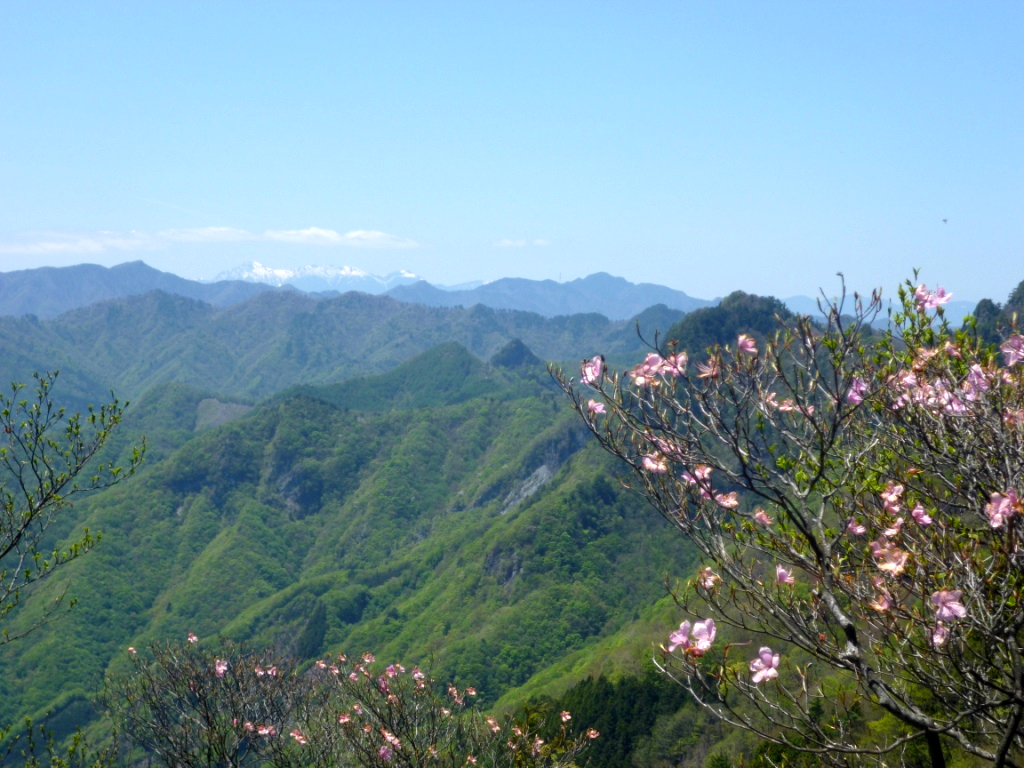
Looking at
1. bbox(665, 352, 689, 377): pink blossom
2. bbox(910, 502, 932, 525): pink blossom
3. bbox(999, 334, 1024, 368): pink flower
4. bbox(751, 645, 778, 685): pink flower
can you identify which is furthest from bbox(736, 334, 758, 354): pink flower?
bbox(751, 645, 778, 685): pink flower

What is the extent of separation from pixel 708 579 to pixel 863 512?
5.19 feet

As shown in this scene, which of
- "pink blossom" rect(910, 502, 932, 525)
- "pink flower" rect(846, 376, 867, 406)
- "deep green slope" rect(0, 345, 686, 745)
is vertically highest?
"pink flower" rect(846, 376, 867, 406)

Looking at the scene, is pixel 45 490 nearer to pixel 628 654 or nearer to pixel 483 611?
pixel 628 654

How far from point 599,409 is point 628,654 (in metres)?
80.4

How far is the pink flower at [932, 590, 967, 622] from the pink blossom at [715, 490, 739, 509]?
6.78 feet

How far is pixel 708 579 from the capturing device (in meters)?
7.53

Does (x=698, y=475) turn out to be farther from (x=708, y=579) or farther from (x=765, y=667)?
(x=765, y=667)

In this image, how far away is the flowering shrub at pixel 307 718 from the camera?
16.3 meters

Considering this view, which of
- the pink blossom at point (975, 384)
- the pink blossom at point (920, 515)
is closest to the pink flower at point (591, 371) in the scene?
the pink blossom at point (920, 515)

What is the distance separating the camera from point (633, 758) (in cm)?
5816

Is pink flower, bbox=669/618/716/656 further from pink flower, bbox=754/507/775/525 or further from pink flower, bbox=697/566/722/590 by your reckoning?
pink flower, bbox=754/507/775/525

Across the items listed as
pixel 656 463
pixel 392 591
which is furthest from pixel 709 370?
pixel 392 591

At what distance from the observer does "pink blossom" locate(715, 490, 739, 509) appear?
7562 mm

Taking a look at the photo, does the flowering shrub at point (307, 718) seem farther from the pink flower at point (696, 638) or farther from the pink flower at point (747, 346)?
the pink flower at point (747, 346)
